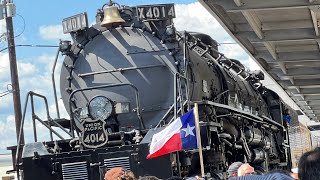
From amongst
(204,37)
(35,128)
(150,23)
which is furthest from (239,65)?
(35,128)

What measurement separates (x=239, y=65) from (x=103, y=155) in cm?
724

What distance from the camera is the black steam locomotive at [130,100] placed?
9062 mm

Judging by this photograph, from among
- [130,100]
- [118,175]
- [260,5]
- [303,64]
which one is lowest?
[118,175]

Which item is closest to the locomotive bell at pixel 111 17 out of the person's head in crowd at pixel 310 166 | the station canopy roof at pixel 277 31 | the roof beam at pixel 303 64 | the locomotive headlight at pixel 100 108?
the locomotive headlight at pixel 100 108

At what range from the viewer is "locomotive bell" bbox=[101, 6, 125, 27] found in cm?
1011

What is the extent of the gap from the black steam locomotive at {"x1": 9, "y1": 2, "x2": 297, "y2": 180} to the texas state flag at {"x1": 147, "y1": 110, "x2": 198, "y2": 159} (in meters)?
0.67

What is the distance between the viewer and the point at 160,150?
26.0 ft

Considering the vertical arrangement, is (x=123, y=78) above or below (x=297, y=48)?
below

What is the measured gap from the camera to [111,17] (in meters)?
10.2

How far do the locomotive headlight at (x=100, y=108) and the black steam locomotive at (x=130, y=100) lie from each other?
15mm

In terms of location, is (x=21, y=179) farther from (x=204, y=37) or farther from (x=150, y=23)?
(x=204, y=37)

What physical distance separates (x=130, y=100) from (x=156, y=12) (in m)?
1.48

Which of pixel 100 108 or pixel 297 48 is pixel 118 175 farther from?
pixel 297 48

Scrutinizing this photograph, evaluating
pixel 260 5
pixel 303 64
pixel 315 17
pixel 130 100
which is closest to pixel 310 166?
pixel 260 5
